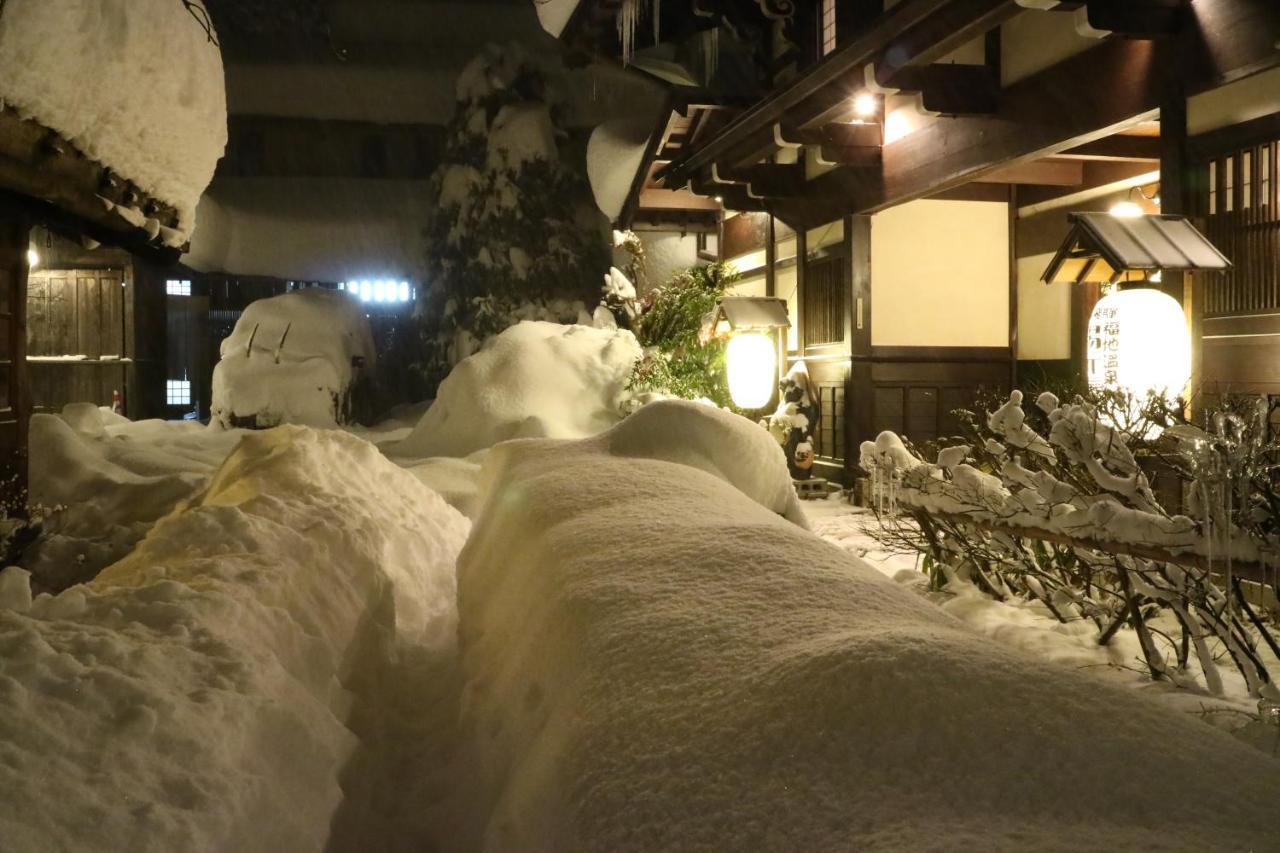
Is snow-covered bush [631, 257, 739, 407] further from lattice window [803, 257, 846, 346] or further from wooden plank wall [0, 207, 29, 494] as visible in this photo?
wooden plank wall [0, 207, 29, 494]

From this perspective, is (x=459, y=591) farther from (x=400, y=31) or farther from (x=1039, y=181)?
(x=400, y=31)

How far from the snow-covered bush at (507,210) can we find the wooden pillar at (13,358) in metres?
11.5

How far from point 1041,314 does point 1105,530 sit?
24.3 feet

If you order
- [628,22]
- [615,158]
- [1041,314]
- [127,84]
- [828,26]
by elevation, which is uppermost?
[628,22]

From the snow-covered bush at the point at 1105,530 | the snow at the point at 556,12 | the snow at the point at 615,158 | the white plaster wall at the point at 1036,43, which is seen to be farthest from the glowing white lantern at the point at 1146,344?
the snow at the point at 615,158

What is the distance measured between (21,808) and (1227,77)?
6.76m

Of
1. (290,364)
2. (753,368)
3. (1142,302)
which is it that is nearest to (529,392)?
(753,368)

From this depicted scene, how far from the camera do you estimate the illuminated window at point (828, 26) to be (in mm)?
10977

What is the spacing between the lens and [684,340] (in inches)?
533

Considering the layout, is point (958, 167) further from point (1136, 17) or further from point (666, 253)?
point (666, 253)

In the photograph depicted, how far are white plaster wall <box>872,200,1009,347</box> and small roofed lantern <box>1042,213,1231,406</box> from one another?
5238 mm

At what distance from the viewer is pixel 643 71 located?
12.1 m

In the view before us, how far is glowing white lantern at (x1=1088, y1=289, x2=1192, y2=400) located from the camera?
5.72m

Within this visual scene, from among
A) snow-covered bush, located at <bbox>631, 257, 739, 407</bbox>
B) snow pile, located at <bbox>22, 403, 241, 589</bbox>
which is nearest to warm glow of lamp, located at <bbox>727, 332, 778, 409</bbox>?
snow-covered bush, located at <bbox>631, 257, 739, 407</bbox>
